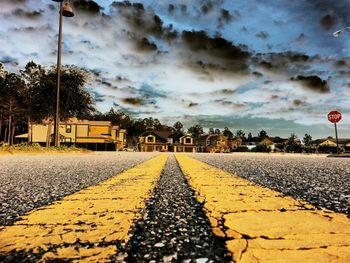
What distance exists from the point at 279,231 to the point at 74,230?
109 centimetres

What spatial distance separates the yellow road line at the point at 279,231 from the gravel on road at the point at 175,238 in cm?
7

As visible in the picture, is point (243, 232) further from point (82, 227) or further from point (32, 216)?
point (32, 216)

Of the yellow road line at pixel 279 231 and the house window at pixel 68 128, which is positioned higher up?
the house window at pixel 68 128

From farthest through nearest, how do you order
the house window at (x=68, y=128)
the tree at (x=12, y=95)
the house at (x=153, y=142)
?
the house at (x=153, y=142), the house window at (x=68, y=128), the tree at (x=12, y=95)

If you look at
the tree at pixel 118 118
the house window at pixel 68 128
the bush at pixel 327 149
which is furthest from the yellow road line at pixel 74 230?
the tree at pixel 118 118

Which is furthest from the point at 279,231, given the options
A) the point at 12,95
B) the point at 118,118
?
the point at 118,118

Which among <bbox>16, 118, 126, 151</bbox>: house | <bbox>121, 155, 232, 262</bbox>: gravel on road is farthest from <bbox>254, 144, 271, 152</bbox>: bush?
<bbox>121, 155, 232, 262</bbox>: gravel on road

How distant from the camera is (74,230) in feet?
5.03

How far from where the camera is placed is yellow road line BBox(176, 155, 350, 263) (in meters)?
1.15

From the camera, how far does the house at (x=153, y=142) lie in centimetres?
7919

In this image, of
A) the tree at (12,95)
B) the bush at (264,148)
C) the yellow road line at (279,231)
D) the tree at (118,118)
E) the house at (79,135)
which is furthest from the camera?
the tree at (118,118)

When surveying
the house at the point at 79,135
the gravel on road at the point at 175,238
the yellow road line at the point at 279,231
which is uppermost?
the house at the point at 79,135

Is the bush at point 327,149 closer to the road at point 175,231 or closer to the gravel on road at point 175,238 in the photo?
the road at point 175,231

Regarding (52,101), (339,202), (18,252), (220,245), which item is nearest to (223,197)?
(339,202)
